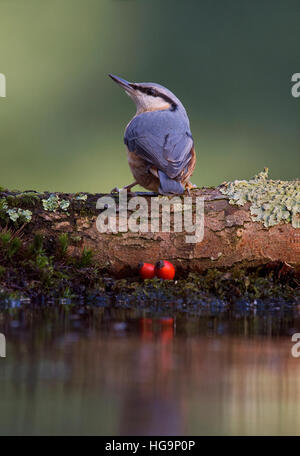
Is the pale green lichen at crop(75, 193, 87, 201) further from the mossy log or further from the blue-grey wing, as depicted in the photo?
the blue-grey wing

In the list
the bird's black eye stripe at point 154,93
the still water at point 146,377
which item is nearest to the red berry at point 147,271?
the still water at point 146,377

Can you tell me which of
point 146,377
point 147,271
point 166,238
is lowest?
point 146,377

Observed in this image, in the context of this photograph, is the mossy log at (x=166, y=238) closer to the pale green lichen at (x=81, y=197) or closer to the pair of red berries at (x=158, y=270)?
the pale green lichen at (x=81, y=197)

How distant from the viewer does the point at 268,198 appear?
504cm

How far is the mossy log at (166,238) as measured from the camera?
4742mm

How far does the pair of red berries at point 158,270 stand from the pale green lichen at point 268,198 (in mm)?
710

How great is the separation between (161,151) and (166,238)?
24.1 inches

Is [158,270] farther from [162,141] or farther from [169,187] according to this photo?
[162,141]

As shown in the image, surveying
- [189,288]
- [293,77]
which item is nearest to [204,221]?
[189,288]

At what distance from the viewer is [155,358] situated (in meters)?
2.59

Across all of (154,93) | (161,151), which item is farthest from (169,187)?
(154,93)

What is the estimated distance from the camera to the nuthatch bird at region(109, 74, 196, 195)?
485 centimetres

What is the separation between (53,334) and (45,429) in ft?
4.05

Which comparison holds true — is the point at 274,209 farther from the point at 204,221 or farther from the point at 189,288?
the point at 189,288
